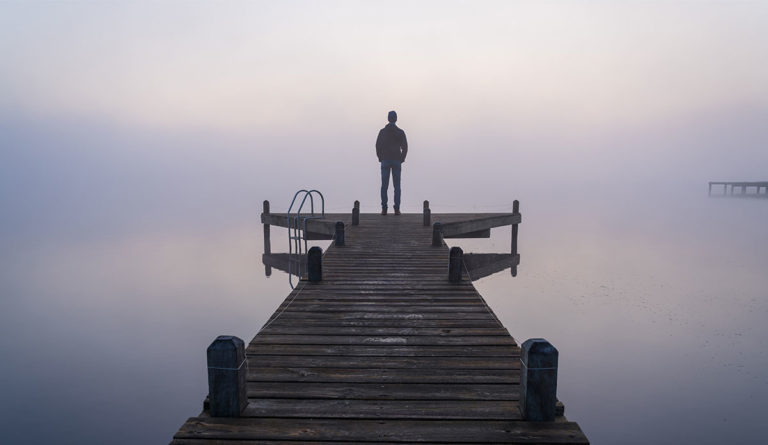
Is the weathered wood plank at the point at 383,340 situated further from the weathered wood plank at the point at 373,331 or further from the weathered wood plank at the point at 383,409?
the weathered wood plank at the point at 383,409

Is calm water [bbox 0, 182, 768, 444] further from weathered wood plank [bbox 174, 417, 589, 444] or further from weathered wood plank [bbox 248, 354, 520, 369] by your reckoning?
weathered wood plank [bbox 174, 417, 589, 444]

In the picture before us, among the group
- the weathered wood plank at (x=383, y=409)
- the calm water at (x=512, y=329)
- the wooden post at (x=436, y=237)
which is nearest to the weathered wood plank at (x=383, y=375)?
the weathered wood plank at (x=383, y=409)

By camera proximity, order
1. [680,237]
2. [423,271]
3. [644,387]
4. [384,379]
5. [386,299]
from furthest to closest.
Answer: [680,237] → [644,387] → [423,271] → [386,299] → [384,379]

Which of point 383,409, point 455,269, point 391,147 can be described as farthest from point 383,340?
point 391,147

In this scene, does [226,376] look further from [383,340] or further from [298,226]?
[298,226]

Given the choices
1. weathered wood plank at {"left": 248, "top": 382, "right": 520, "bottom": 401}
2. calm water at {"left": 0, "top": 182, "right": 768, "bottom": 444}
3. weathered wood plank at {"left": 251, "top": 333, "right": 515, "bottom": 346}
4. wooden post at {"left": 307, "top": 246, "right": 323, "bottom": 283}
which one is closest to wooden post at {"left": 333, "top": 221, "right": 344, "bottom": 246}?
wooden post at {"left": 307, "top": 246, "right": 323, "bottom": 283}

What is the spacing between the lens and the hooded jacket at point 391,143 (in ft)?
40.3

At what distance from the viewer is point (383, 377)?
3.65 metres

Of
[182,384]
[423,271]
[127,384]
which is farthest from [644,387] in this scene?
[127,384]

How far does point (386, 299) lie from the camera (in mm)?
5988

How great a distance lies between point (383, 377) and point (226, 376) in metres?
1.32

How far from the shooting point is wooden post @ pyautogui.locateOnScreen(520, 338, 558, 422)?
2.87 metres

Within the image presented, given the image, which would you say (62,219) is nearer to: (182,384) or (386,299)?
(182,384)

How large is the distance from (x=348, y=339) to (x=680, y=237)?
4139cm
